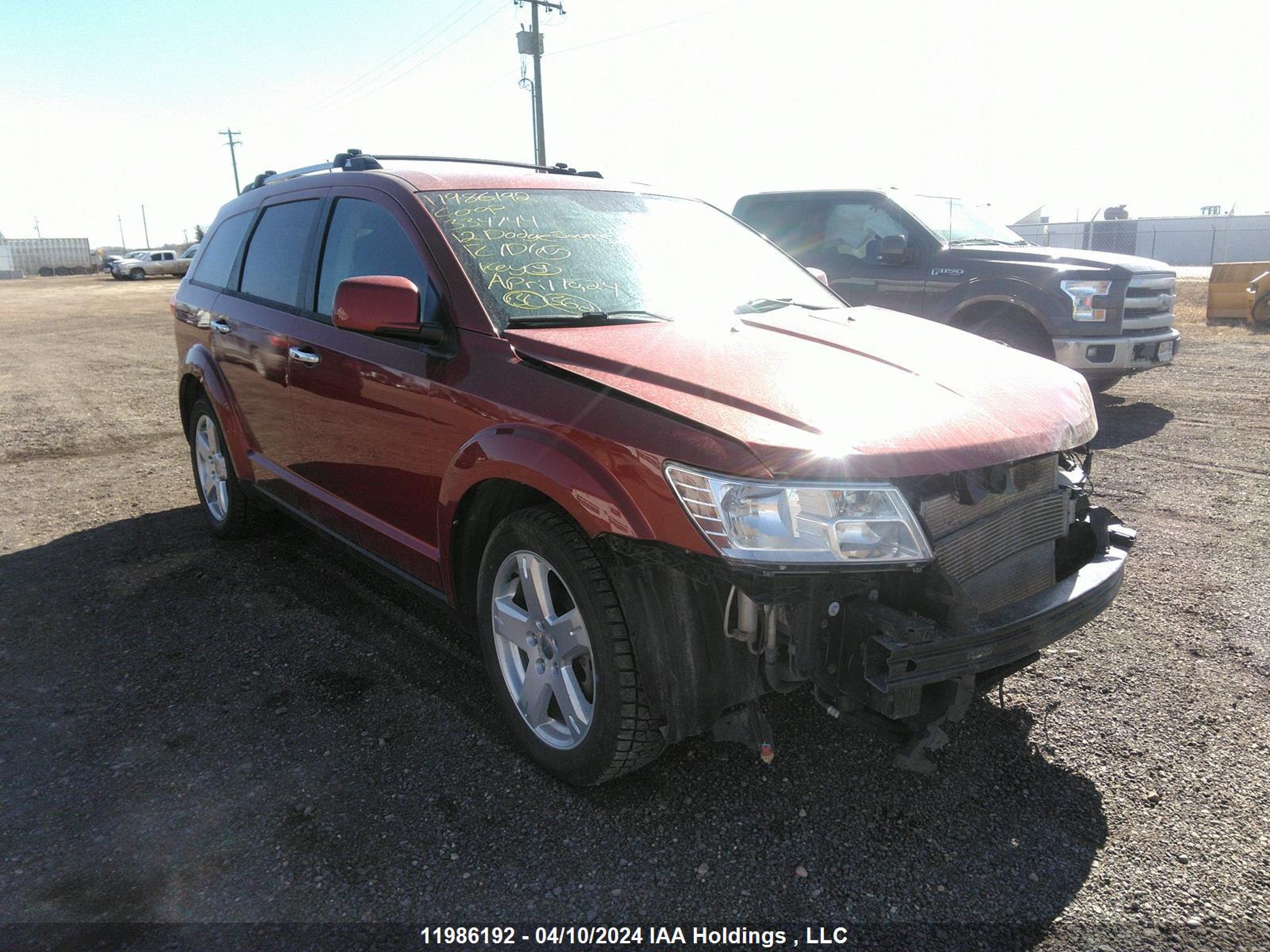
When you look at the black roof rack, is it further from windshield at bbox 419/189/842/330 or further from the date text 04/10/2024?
the date text 04/10/2024

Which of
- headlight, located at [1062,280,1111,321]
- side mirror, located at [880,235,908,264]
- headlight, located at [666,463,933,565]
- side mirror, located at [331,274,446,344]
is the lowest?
headlight, located at [666,463,933,565]

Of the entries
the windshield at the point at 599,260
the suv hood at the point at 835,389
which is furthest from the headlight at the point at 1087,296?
the suv hood at the point at 835,389

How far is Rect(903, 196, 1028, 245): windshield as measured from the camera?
27.5ft

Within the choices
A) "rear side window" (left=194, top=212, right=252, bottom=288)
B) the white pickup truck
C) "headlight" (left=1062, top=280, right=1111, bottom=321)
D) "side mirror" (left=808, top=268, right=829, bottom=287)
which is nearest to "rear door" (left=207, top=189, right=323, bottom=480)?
"rear side window" (left=194, top=212, right=252, bottom=288)

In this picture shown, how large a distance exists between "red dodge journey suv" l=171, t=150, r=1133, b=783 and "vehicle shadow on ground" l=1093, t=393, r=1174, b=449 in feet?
13.8

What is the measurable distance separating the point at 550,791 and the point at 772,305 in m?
2.02

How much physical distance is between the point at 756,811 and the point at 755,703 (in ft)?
1.34

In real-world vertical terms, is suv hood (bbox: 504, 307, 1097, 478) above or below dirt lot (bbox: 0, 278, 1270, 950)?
above

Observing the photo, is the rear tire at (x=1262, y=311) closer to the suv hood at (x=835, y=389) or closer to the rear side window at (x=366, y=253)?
the suv hood at (x=835, y=389)

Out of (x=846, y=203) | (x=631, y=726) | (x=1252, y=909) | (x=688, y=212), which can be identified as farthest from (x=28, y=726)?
(x=846, y=203)

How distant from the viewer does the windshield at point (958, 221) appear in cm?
838

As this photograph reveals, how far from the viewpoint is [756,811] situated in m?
2.67

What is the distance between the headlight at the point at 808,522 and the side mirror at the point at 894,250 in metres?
6.18

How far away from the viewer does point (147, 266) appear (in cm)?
5375
